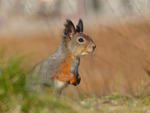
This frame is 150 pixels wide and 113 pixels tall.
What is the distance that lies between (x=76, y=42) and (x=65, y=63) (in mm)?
437

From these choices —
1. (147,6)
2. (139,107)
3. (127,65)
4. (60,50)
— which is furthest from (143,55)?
(139,107)

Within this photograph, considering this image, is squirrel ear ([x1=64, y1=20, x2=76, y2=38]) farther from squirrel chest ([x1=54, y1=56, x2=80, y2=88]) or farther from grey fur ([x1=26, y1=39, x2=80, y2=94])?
squirrel chest ([x1=54, y1=56, x2=80, y2=88])

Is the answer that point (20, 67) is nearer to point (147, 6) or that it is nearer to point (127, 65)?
point (127, 65)

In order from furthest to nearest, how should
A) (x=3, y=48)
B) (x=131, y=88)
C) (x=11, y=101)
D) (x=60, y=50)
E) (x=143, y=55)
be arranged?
(x=143, y=55) → (x=131, y=88) → (x=60, y=50) → (x=3, y=48) → (x=11, y=101)

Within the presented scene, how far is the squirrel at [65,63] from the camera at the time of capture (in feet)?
17.9

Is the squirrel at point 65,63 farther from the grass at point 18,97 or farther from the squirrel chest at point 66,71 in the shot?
the grass at point 18,97

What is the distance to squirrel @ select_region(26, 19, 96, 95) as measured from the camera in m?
5.45

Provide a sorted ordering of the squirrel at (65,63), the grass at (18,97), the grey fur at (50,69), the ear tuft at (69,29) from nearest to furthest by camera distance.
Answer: the grass at (18,97)
the grey fur at (50,69)
the squirrel at (65,63)
the ear tuft at (69,29)

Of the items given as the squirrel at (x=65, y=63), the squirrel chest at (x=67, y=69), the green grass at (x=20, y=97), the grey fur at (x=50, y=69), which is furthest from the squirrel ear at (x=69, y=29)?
the green grass at (x=20, y=97)

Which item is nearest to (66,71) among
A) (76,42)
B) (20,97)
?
(76,42)

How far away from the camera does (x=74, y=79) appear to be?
5473 millimetres

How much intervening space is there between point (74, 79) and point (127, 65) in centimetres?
355

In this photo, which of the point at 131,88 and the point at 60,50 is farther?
the point at 131,88

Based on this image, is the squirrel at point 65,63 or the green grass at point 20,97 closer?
the green grass at point 20,97
